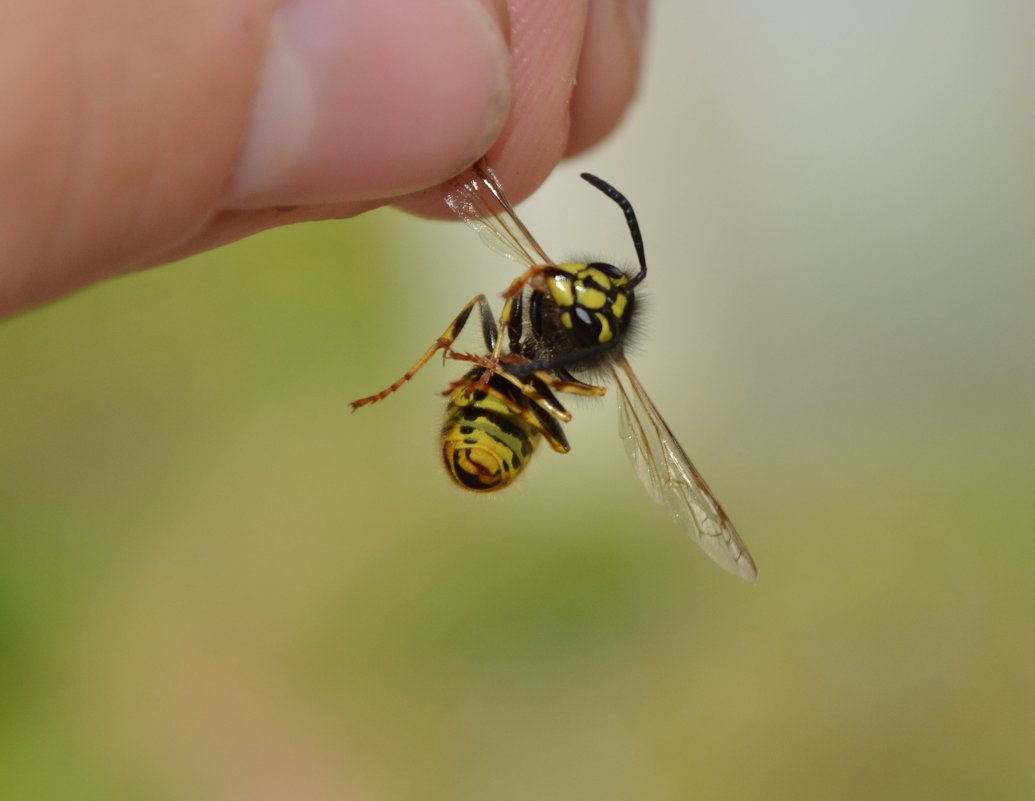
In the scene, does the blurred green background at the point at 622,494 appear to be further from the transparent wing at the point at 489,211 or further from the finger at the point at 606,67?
the transparent wing at the point at 489,211

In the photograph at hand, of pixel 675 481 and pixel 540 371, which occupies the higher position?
pixel 540 371

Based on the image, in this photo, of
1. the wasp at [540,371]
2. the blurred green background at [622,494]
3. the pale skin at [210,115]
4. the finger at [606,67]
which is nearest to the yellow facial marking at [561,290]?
the wasp at [540,371]

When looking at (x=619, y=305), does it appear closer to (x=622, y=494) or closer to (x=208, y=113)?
(x=208, y=113)

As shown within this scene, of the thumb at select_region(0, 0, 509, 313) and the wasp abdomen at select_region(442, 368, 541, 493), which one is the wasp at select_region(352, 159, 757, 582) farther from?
the thumb at select_region(0, 0, 509, 313)

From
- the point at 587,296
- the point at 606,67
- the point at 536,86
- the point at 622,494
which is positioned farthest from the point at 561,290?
the point at 622,494

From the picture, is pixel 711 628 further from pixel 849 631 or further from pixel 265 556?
pixel 265 556

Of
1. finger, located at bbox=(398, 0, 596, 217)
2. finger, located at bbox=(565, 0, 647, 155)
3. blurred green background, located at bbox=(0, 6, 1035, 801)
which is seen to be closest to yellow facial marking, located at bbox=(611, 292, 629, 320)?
finger, located at bbox=(398, 0, 596, 217)

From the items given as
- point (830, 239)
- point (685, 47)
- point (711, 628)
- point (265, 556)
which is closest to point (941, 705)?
point (711, 628)

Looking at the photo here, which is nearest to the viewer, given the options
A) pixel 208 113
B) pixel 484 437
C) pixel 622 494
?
pixel 208 113
